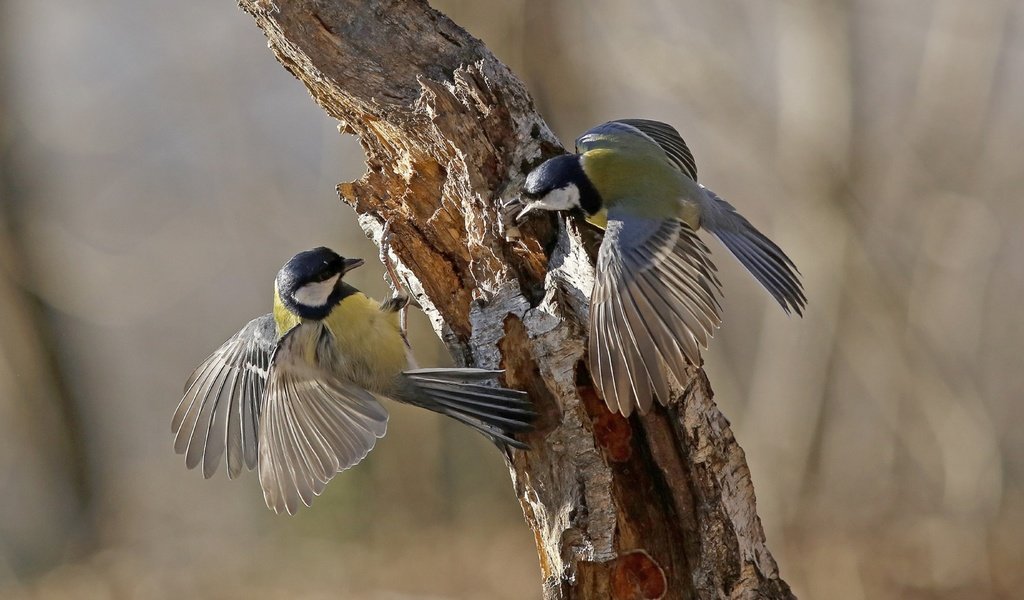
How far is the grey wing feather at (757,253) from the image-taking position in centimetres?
260

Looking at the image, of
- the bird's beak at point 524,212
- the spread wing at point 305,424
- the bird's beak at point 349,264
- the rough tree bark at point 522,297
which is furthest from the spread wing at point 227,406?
the bird's beak at point 524,212

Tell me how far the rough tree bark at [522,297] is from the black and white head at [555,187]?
102mm

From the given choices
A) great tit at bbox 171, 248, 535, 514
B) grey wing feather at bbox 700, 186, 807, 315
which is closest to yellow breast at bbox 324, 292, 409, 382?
Result: great tit at bbox 171, 248, 535, 514

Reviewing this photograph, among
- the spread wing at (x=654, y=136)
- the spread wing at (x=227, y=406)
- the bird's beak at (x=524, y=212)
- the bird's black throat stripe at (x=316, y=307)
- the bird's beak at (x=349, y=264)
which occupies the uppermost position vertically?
the spread wing at (x=654, y=136)

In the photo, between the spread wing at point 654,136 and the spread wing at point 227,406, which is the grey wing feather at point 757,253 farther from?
the spread wing at point 227,406

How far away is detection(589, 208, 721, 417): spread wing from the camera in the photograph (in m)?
2.13

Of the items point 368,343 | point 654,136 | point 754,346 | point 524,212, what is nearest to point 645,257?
point 524,212

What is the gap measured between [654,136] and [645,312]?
0.95 meters

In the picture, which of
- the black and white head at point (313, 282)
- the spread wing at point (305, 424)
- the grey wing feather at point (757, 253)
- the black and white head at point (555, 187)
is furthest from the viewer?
the black and white head at point (313, 282)

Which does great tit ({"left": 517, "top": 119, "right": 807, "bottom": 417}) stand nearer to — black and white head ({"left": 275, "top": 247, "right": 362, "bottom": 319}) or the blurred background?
black and white head ({"left": 275, "top": 247, "right": 362, "bottom": 319})

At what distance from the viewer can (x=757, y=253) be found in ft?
8.67

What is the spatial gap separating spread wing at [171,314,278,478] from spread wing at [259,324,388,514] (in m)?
0.19

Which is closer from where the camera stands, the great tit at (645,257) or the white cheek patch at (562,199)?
the great tit at (645,257)

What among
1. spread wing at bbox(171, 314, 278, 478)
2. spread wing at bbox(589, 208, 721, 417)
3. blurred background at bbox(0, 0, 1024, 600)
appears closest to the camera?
spread wing at bbox(589, 208, 721, 417)
